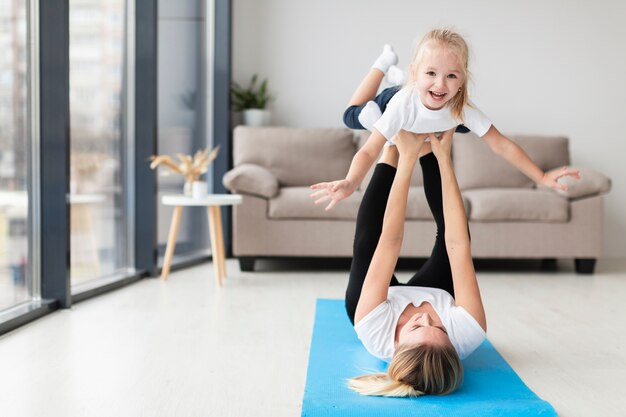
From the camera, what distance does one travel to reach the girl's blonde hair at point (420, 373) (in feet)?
5.94

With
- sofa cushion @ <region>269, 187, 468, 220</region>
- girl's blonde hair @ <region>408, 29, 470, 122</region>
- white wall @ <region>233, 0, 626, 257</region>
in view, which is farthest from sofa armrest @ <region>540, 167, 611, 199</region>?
girl's blonde hair @ <region>408, 29, 470, 122</region>

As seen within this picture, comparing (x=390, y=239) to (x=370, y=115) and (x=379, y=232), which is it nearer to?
(x=379, y=232)

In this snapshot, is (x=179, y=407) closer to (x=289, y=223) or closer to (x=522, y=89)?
(x=289, y=223)

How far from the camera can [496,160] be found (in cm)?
486

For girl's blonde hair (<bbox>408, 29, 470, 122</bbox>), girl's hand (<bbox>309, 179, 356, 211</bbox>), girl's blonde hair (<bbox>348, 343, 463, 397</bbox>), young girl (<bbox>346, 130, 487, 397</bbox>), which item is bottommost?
girl's blonde hair (<bbox>348, 343, 463, 397</bbox>)

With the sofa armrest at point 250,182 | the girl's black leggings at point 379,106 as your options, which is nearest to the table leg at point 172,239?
the sofa armrest at point 250,182

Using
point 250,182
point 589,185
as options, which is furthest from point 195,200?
point 589,185

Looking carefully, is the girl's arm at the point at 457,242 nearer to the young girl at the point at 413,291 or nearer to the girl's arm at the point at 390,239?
the young girl at the point at 413,291

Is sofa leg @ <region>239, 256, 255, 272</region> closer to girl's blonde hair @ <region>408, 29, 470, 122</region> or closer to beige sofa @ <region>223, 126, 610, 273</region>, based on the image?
beige sofa @ <region>223, 126, 610, 273</region>

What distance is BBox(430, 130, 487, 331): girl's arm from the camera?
209 cm

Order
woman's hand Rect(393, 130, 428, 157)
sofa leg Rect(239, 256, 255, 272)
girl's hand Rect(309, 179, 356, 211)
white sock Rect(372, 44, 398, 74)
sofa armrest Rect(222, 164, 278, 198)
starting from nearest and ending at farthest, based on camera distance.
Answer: girl's hand Rect(309, 179, 356, 211)
woman's hand Rect(393, 130, 428, 157)
white sock Rect(372, 44, 398, 74)
sofa armrest Rect(222, 164, 278, 198)
sofa leg Rect(239, 256, 255, 272)

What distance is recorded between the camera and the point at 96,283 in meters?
3.60

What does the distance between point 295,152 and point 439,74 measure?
9.46 ft

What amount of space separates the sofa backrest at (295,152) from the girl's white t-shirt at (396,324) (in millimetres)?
2766
